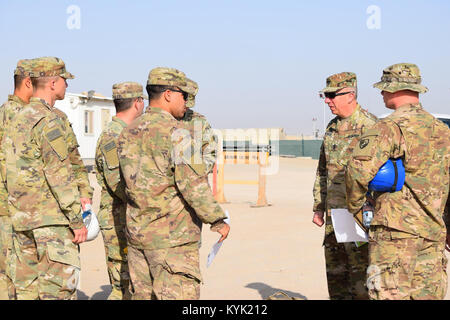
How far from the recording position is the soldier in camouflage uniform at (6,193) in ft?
15.9

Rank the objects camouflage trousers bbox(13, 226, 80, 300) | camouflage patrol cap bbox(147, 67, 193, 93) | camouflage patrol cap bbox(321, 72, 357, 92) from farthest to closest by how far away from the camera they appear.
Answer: camouflage patrol cap bbox(321, 72, 357, 92) → camouflage trousers bbox(13, 226, 80, 300) → camouflage patrol cap bbox(147, 67, 193, 93)

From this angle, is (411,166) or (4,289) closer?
(411,166)

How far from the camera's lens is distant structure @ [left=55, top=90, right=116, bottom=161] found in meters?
26.3

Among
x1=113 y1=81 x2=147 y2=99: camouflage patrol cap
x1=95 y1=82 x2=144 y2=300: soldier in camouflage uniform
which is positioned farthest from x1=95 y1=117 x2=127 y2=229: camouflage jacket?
x1=113 y1=81 x2=147 y2=99: camouflage patrol cap

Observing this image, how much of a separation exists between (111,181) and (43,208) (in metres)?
0.95

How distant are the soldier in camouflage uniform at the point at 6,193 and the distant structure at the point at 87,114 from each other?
21.2m


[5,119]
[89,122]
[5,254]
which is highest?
[5,119]

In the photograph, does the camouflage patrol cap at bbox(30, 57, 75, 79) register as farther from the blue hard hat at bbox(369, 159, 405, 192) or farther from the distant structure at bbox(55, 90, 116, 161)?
the distant structure at bbox(55, 90, 116, 161)

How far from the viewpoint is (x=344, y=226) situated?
4.54 meters

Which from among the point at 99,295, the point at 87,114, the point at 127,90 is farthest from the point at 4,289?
the point at 87,114

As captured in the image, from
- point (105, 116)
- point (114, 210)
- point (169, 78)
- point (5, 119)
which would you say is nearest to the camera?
point (169, 78)

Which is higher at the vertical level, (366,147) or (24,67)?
(24,67)

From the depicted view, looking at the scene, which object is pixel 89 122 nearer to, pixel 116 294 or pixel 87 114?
pixel 87 114

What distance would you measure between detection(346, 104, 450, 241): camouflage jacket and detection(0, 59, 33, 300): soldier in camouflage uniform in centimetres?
263
